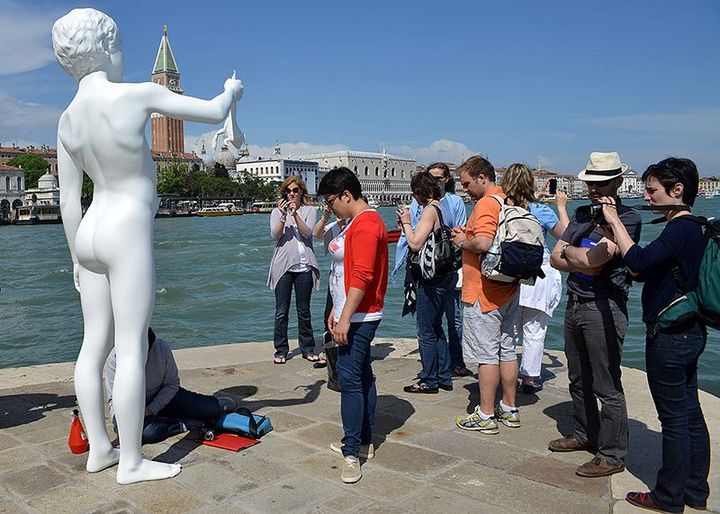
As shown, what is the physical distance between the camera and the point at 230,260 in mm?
30984

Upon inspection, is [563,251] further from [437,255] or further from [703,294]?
[437,255]

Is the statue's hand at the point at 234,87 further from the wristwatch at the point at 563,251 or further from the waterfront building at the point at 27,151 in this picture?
the waterfront building at the point at 27,151

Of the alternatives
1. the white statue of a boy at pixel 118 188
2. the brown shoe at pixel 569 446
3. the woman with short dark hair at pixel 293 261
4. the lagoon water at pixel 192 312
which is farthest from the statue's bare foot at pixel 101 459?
the lagoon water at pixel 192 312

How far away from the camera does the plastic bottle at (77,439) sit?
401cm

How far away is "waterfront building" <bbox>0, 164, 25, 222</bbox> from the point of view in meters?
95.7

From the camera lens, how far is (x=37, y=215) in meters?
82.0

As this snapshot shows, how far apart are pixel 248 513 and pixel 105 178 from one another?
1.92 metres

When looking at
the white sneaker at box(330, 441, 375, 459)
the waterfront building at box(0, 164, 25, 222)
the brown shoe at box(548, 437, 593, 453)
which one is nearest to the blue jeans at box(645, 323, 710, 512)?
the brown shoe at box(548, 437, 593, 453)

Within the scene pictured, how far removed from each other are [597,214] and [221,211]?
4318 inches

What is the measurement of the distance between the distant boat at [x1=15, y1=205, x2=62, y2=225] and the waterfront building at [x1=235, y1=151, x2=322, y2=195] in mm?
89596

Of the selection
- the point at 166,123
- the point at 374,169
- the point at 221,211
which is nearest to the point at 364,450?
the point at 221,211

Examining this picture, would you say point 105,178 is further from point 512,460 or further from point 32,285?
point 32,285

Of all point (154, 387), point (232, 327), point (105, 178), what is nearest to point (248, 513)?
point (154, 387)

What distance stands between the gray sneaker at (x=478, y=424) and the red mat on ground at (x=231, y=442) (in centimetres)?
138
